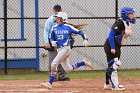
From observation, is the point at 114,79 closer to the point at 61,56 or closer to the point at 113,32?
the point at 113,32

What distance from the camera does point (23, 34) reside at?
19766mm

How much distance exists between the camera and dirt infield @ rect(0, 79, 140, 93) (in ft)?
40.1

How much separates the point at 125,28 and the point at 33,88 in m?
2.53

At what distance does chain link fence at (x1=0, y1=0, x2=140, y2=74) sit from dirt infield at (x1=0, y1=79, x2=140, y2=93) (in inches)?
189

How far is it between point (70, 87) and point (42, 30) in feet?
22.6

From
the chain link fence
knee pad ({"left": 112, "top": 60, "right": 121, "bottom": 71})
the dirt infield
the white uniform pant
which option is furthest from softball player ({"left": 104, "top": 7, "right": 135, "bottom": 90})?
the chain link fence

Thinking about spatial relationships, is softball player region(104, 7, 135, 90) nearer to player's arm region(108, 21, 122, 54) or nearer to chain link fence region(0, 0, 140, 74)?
player's arm region(108, 21, 122, 54)

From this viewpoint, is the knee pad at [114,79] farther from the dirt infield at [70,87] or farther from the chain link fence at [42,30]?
the chain link fence at [42,30]

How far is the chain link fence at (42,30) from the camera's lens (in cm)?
1967

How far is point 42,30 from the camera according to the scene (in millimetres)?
19781

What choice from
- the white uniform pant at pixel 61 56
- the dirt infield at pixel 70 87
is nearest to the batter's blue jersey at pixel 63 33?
the white uniform pant at pixel 61 56

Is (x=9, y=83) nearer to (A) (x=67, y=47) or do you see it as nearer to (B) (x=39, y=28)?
(A) (x=67, y=47)

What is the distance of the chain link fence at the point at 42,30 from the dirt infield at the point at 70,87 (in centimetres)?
480

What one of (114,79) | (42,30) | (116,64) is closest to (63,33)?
(116,64)
